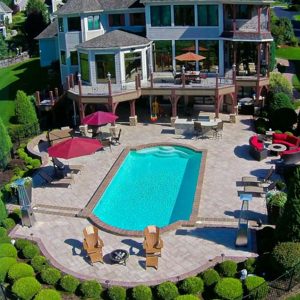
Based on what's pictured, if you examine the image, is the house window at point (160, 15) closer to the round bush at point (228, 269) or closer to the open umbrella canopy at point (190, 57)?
the open umbrella canopy at point (190, 57)

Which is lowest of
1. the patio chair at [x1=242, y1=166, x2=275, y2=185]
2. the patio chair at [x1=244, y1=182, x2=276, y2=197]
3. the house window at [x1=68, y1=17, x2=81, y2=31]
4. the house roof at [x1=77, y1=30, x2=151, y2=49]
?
the patio chair at [x1=244, y1=182, x2=276, y2=197]

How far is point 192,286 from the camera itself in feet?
58.6

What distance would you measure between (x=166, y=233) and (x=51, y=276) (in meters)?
5.51

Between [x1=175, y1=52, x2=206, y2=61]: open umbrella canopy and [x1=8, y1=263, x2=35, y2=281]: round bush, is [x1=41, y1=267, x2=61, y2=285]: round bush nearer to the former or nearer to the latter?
[x1=8, y1=263, x2=35, y2=281]: round bush

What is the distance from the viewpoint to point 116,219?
24.2m

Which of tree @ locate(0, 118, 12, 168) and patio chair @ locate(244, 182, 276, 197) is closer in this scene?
patio chair @ locate(244, 182, 276, 197)

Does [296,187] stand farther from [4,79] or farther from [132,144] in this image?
[4,79]

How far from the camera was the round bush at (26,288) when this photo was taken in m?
18.0

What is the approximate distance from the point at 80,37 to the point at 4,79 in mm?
17229

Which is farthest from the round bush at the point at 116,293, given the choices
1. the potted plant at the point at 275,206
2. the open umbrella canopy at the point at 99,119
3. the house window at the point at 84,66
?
the house window at the point at 84,66

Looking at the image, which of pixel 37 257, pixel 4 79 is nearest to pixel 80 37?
pixel 4 79

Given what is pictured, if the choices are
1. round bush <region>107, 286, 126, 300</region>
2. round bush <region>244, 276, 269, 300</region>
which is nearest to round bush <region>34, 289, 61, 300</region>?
round bush <region>107, 286, 126, 300</region>

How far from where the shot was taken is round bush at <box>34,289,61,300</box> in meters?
17.5

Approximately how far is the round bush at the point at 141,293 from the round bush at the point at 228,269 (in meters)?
2.81
